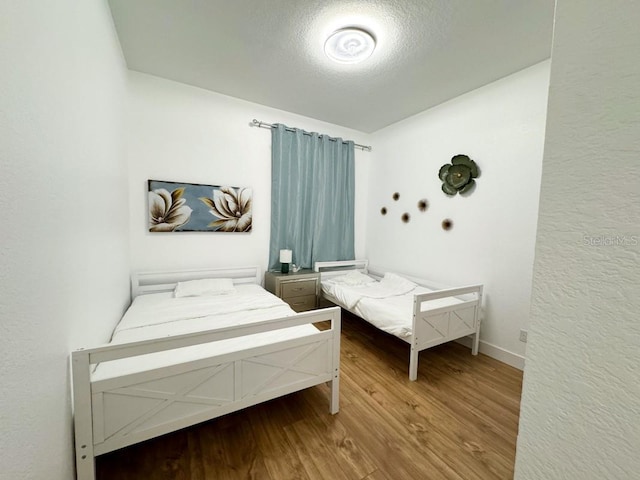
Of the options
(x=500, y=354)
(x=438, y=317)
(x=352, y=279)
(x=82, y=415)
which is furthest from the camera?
(x=352, y=279)

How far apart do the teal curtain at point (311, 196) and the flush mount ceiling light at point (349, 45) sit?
129 centimetres

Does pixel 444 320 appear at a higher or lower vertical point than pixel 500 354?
higher

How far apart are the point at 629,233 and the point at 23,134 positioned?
1.51m

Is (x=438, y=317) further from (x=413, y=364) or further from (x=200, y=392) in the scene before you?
(x=200, y=392)

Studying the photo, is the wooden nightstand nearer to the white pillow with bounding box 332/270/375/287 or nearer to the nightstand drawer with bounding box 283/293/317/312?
the nightstand drawer with bounding box 283/293/317/312

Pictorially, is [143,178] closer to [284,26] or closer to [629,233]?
[284,26]

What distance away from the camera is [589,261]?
18.9 inches

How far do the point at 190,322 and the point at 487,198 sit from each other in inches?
115

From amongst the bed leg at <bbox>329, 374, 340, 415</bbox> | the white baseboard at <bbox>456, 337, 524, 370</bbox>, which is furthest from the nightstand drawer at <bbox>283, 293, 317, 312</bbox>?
the white baseboard at <bbox>456, 337, 524, 370</bbox>

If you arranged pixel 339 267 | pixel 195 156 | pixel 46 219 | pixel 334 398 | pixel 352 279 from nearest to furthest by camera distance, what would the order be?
1. pixel 46 219
2. pixel 334 398
3. pixel 195 156
4. pixel 352 279
5. pixel 339 267

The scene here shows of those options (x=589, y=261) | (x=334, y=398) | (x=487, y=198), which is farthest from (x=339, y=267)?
(x=589, y=261)

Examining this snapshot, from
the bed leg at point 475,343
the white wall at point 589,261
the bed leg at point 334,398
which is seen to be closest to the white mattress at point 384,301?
the bed leg at point 475,343

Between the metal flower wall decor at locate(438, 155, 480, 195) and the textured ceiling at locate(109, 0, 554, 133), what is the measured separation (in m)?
0.73

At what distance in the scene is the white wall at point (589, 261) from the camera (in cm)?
44
